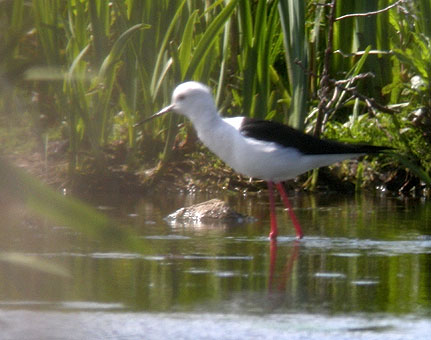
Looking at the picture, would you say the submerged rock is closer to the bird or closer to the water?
the water

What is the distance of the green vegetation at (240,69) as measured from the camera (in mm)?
7215

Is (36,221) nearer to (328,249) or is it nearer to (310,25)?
(328,249)

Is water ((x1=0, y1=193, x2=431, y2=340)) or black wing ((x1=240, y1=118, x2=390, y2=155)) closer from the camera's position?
water ((x1=0, y1=193, x2=431, y2=340))

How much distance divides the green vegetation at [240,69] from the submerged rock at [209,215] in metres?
1.23

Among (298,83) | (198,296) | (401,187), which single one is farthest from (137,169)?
(198,296)

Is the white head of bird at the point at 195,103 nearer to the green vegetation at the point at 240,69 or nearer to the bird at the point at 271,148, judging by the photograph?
the bird at the point at 271,148

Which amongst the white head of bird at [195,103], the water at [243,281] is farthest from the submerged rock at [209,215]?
the white head of bird at [195,103]

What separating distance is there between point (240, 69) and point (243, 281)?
397cm

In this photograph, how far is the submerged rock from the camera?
6.21m

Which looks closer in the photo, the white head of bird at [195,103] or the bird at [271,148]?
the bird at [271,148]

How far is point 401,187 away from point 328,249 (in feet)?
10.5

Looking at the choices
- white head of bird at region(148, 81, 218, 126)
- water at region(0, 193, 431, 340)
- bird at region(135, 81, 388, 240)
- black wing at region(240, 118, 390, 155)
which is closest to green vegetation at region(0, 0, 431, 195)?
white head of bird at region(148, 81, 218, 126)

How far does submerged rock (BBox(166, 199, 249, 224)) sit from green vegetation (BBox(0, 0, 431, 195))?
1.23m

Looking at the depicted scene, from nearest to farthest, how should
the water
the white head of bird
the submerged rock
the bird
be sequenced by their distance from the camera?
the water
the bird
the white head of bird
the submerged rock
